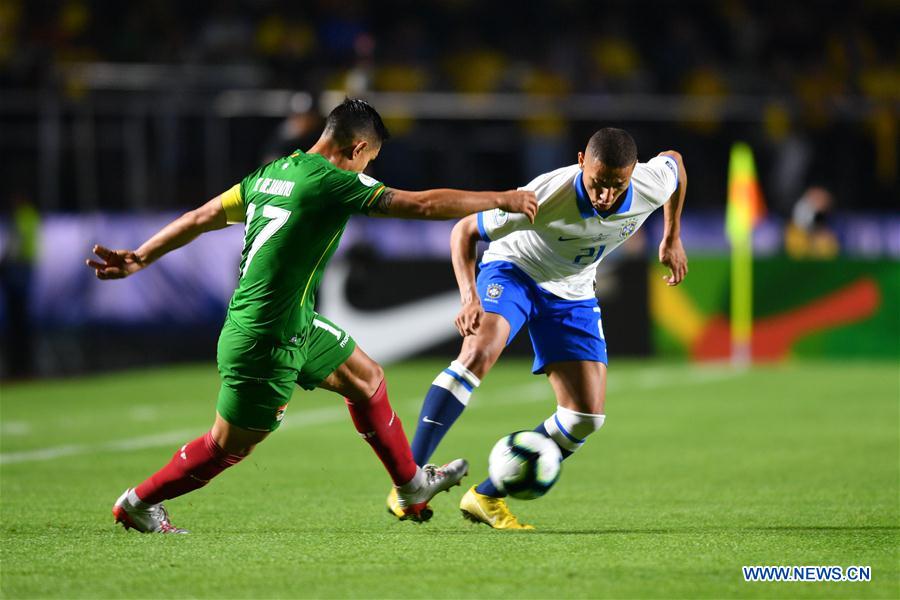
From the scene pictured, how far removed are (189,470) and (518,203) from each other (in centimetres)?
208

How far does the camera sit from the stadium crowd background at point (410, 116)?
18.0 metres

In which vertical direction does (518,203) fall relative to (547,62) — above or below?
above

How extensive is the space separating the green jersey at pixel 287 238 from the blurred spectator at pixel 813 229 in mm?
14672

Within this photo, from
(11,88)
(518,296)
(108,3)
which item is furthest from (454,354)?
(518,296)

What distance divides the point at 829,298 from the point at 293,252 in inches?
575

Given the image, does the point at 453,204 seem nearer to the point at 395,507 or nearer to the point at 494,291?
the point at 494,291

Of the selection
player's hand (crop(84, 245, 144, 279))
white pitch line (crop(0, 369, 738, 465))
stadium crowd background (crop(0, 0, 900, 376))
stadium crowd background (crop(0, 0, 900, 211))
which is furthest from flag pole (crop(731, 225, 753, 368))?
player's hand (crop(84, 245, 144, 279))

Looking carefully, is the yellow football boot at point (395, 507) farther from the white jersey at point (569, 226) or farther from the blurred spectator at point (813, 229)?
the blurred spectator at point (813, 229)

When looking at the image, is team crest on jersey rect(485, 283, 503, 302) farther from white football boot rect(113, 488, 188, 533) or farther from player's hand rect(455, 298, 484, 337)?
white football boot rect(113, 488, 188, 533)

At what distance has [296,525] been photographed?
7273mm

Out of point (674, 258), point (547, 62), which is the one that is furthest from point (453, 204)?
point (547, 62)

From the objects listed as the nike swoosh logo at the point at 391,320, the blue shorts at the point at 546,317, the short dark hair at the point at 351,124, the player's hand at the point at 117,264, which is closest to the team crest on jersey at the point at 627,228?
the blue shorts at the point at 546,317

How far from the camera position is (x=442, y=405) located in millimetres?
7367

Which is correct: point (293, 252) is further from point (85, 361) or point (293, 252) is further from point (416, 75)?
point (416, 75)
